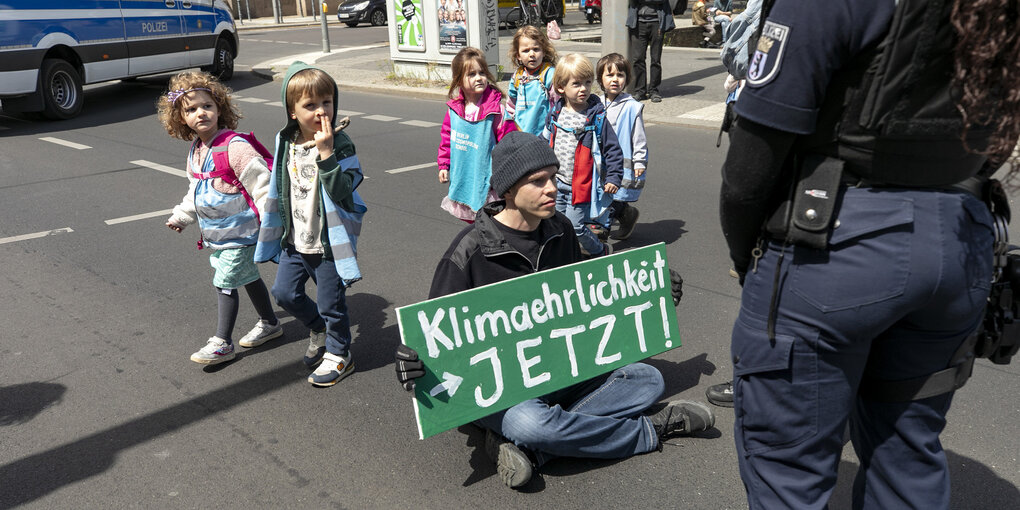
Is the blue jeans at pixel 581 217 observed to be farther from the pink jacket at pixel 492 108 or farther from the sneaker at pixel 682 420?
the sneaker at pixel 682 420

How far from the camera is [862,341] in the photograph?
172 cm

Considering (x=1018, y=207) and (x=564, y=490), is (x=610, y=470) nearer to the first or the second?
(x=564, y=490)

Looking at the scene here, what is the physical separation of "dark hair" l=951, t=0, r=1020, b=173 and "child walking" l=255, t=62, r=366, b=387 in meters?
2.57

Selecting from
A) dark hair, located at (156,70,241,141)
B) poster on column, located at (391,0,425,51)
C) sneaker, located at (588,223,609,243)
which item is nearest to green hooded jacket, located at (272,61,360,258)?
dark hair, located at (156,70,241,141)

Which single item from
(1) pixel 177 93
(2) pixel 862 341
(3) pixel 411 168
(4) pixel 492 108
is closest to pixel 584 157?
(4) pixel 492 108

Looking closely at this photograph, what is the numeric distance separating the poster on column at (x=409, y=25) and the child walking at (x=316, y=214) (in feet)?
37.9

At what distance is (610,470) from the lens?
10.2ft

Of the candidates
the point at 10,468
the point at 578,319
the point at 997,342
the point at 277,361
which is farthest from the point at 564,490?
the point at 10,468

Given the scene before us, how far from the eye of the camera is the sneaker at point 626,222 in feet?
19.4

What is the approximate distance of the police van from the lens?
11.4m

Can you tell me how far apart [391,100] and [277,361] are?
9.96 m

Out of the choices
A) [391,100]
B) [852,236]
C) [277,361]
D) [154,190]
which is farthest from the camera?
[391,100]

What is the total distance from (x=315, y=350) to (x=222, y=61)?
14071 millimetres

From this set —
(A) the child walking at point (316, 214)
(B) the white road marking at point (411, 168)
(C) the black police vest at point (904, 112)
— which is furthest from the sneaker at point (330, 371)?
(B) the white road marking at point (411, 168)
